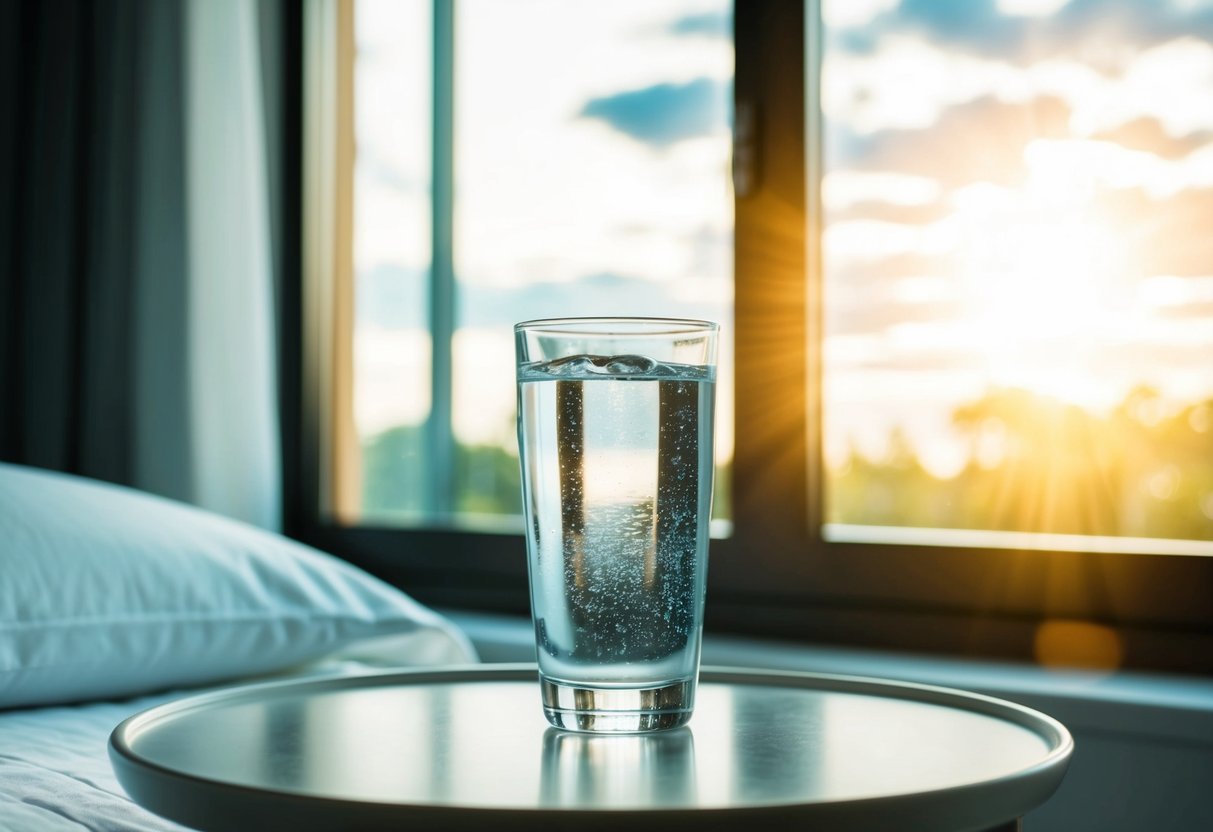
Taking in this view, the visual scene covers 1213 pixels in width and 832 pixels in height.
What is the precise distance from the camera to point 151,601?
1055mm

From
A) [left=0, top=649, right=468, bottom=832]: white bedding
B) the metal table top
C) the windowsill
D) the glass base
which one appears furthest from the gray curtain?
the glass base

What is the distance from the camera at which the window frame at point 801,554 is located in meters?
1.28

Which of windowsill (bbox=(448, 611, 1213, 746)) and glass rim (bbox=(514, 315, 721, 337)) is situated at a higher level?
glass rim (bbox=(514, 315, 721, 337))

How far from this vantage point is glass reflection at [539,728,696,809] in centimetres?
50

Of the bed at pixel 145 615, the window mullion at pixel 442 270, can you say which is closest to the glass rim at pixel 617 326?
the bed at pixel 145 615

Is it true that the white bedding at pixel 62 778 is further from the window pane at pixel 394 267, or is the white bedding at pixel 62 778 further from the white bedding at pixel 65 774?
the window pane at pixel 394 267

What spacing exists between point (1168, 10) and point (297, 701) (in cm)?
119

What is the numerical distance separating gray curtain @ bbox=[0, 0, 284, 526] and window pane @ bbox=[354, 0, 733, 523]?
0.24 m

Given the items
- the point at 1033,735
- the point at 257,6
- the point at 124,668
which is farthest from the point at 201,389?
the point at 1033,735

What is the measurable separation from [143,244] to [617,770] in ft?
5.26

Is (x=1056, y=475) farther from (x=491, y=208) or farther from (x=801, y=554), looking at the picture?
(x=491, y=208)

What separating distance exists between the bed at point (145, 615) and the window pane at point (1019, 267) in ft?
2.12

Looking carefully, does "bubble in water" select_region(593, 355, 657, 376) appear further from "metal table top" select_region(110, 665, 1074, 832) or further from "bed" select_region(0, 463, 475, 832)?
"bed" select_region(0, 463, 475, 832)

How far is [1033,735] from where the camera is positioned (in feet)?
2.11
